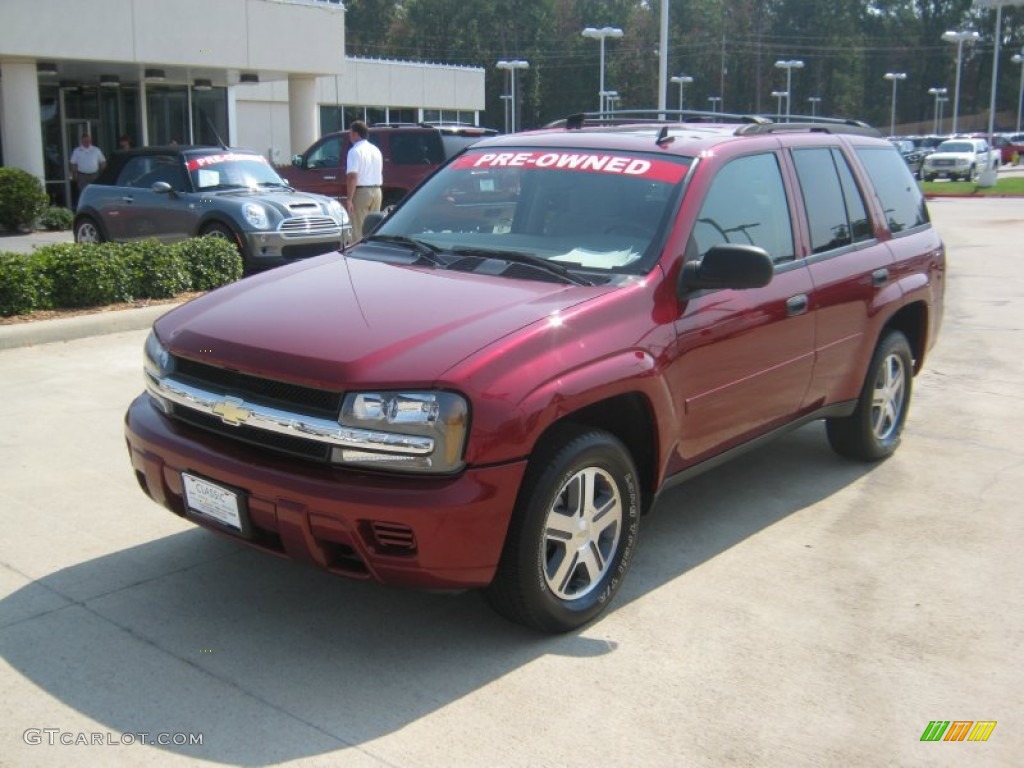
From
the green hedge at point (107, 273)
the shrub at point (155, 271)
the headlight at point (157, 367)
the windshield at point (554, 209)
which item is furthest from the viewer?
the shrub at point (155, 271)

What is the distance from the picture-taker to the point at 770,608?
4.32 metres

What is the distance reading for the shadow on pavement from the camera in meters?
3.40

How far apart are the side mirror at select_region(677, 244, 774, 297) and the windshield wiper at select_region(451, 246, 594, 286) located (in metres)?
0.48

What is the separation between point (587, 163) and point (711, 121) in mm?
1608

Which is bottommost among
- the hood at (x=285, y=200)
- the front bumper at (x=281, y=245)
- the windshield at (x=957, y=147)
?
the front bumper at (x=281, y=245)

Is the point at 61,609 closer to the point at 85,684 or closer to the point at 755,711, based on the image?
the point at 85,684

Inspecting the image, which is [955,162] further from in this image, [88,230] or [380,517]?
[380,517]

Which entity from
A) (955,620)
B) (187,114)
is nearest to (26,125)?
(187,114)

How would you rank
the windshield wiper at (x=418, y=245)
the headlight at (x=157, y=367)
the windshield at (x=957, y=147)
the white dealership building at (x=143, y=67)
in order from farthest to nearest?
the windshield at (x=957, y=147) < the white dealership building at (x=143, y=67) < the windshield wiper at (x=418, y=245) < the headlight at (x=157, y=367)

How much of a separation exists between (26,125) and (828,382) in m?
20.0

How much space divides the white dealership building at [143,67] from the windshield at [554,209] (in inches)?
711

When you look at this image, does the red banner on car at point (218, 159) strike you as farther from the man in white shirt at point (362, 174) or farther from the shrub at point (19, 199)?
the shrub at point (19, 199)

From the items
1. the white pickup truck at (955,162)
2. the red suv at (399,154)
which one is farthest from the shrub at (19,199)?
the white pickup truck at (955,162)

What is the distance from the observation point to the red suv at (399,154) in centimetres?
1889
